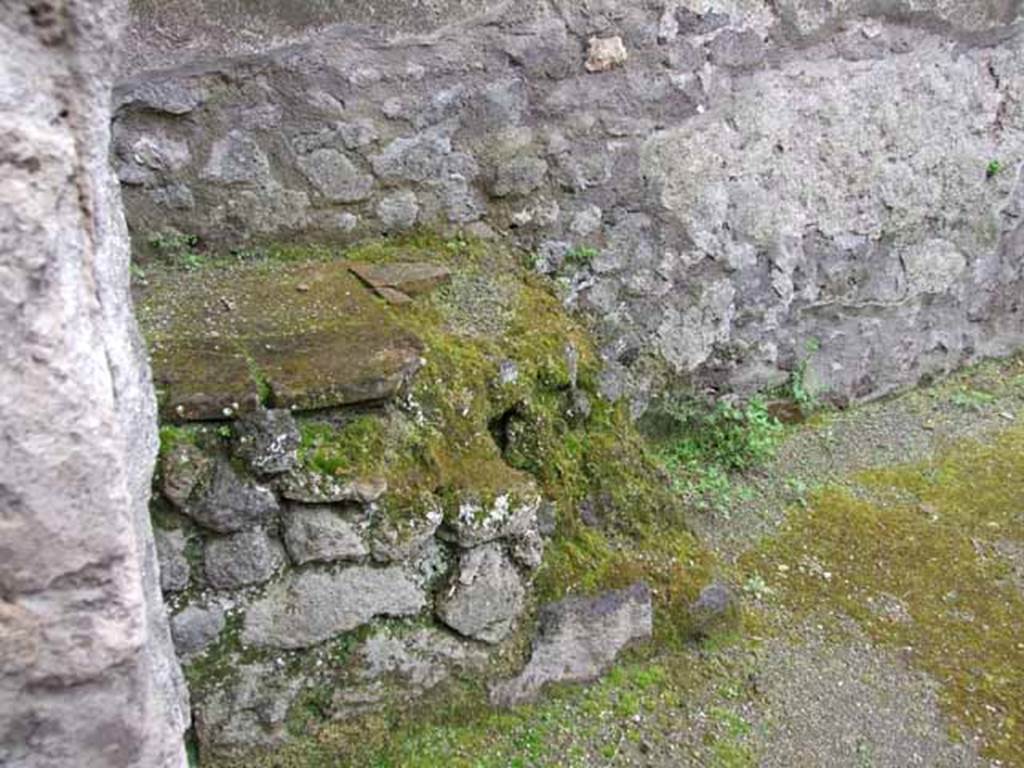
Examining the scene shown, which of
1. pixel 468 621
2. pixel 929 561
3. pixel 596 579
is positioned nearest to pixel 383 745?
pixel 468 621

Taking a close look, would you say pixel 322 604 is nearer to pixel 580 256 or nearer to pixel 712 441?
pixel 580 256

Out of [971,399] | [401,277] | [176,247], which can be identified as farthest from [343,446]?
[971,399]

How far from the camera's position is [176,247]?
2.34 metres

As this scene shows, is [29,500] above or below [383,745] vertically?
above

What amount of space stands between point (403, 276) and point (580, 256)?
2.10ft

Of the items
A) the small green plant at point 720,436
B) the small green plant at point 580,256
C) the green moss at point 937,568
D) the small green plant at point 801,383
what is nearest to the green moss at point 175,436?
the small green plant at point 580,256

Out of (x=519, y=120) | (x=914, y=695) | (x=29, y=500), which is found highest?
(x=519, y=120)

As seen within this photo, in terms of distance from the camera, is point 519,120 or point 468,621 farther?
point 519,120

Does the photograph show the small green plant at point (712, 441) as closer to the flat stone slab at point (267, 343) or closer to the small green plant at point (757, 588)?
the small green plant at point (757, 588)

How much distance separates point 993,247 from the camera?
3459 mm

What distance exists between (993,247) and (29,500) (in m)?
3.41

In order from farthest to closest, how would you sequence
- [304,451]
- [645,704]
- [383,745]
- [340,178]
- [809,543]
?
[809,543] → [340,178] → [645,704] → [383,745] → [304,451]

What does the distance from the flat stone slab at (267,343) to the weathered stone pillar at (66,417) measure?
836mm

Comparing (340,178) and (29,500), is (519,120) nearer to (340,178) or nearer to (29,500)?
(340,178)
